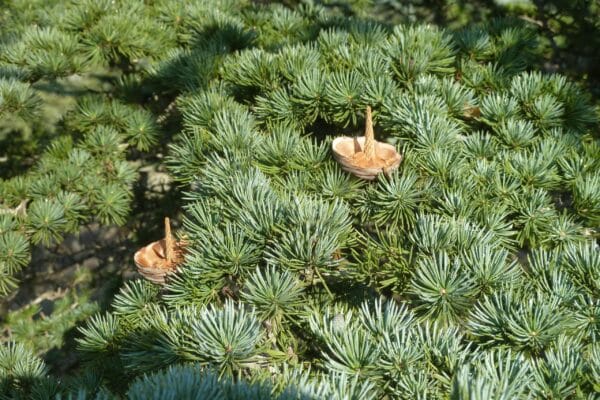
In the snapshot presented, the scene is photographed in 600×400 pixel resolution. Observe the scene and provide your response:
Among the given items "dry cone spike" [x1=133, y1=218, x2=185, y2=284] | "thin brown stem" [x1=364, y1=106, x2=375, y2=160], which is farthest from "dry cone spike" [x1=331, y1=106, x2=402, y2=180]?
"dry cone spike" [x1=133, y1=218, x2=185, y2=284]

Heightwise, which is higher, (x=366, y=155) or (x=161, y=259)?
(x=366, y=155)

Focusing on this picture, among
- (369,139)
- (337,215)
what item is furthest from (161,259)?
(369,139)

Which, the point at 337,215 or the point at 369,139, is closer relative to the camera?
the point at 337,215

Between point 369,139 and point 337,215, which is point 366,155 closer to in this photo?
point 369,139

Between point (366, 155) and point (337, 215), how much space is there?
9.9 inches

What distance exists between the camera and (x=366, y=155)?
4.31ft

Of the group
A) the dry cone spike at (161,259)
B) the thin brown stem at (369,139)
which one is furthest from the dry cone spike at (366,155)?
the dry cone spike at (161,259)

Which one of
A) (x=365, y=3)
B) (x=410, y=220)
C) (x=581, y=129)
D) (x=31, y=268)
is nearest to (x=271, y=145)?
(x=410, y=220)

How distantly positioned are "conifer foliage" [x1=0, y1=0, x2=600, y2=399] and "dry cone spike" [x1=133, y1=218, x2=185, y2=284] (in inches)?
1.3

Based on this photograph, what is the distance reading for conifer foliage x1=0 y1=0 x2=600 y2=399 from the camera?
0.86 m

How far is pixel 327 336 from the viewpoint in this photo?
0.89 meters

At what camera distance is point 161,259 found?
1.31 metres

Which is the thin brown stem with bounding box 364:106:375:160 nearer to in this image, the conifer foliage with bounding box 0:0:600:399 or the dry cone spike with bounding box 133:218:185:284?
the conifer foliage with bounding box 0:0:600:399

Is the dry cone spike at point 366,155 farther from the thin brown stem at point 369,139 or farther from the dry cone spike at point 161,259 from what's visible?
the dry cone spike at point 161,259
